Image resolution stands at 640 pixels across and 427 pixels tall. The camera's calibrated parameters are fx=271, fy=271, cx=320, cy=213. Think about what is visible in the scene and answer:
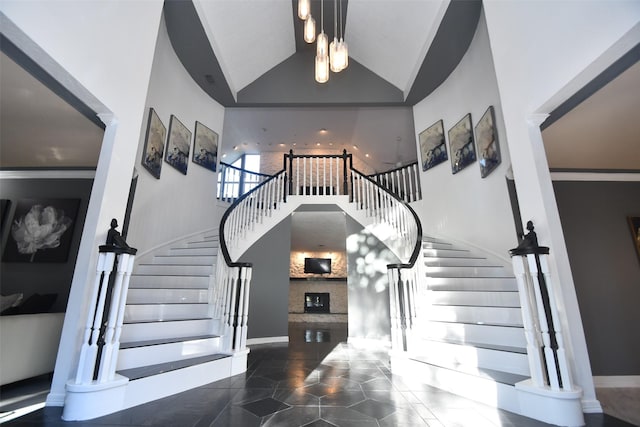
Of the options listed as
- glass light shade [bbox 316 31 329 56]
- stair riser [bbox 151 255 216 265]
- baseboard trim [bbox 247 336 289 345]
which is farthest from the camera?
baseboard trim [bbox 247 336 289 345]

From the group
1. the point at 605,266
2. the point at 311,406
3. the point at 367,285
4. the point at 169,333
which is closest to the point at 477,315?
the point at 605,266

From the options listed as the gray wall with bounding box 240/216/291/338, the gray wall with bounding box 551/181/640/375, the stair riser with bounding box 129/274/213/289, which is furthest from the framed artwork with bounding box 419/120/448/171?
the stair riser with bounding box 129/274/213/289

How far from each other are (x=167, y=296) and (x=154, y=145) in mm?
2307

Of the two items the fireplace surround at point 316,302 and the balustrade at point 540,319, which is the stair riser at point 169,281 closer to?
the balustrade at point 540,319

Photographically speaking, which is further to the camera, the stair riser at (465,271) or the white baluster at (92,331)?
the stair riser at (465,271)

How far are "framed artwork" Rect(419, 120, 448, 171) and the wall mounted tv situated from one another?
490 centimetres

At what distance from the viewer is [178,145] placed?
485 cm

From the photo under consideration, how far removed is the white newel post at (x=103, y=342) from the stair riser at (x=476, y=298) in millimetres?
3215

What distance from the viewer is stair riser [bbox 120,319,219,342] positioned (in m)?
2.58

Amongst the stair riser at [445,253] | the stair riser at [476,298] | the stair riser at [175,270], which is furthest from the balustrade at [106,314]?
the stair riser at [445,253]

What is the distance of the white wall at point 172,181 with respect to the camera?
4012 millimetres

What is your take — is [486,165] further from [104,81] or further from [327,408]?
[104,81]

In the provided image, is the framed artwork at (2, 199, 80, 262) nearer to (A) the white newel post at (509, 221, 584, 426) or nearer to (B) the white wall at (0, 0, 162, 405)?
(B) the white wall at (0, 0, 162, 405)

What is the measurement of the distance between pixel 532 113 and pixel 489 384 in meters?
2.31
